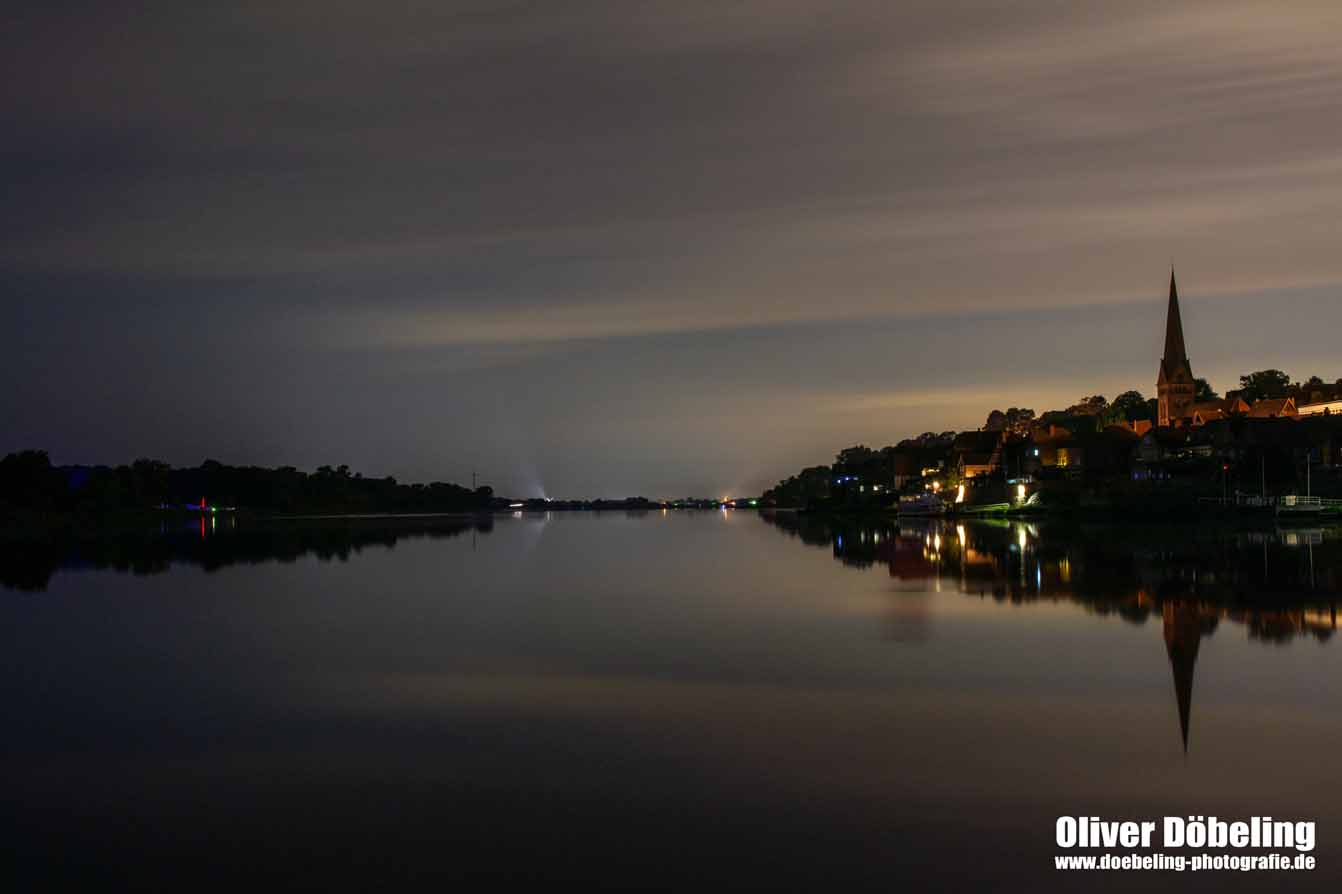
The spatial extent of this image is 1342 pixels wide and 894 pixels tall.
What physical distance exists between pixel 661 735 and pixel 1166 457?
11437 centimetres

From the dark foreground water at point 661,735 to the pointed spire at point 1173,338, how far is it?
476ft

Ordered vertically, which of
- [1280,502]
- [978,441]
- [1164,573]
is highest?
[978,441]

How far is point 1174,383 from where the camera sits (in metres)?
169

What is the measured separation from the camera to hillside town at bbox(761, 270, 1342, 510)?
9394 cm

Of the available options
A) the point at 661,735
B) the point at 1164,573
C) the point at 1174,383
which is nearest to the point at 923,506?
the point at 1174,383

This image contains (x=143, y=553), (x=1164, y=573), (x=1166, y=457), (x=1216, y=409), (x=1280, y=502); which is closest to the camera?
(x=1164, y=573)

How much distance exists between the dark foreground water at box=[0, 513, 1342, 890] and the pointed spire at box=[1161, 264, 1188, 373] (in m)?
145

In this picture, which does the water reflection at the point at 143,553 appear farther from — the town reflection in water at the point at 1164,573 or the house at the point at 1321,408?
the house at the point at 1321,408

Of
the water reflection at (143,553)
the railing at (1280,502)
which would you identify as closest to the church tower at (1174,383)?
the railing at (1280,502)

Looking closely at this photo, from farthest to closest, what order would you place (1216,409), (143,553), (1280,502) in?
(1216,409)
(1280,502)
(143,553)

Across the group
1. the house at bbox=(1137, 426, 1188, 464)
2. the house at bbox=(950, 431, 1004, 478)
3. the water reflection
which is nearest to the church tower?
the house at bbox=(950, 431, 1004, 478)

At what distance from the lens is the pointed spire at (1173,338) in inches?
6747

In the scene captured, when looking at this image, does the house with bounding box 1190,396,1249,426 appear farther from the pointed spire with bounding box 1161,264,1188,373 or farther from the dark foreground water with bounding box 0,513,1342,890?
the dark foreground water with bounding box 0,513,1342,890

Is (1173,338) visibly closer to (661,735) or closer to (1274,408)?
(1274,408)
